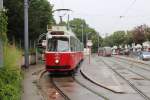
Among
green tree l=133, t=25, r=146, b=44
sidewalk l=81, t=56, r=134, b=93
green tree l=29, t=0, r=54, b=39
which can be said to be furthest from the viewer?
green tree l=133, t=25, r=146, b=44

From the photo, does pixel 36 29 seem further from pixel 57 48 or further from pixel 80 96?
pixel 80 96

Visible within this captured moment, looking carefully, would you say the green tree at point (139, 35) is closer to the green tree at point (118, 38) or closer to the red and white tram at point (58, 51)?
the green tree at point (118, 38)

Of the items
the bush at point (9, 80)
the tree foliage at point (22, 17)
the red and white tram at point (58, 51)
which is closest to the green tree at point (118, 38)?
the tree foliage at point (22, 17)

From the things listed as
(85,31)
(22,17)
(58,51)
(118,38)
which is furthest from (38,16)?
(85,31)

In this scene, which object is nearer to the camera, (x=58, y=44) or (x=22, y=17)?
(x=58, y=44)

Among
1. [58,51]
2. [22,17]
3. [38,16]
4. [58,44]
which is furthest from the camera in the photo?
[38,16]

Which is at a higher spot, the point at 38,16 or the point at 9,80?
the point at 38,16

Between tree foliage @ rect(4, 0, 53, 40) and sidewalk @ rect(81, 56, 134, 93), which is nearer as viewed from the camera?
sidewalk @ rect(81, 56, 134, 93)

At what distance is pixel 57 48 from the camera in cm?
2839

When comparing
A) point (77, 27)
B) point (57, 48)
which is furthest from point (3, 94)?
point (77, 27)

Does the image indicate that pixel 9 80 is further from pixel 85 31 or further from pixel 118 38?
pixel 85 31

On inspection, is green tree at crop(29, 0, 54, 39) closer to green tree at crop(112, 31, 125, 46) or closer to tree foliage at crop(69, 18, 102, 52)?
tree foliage at crop(69, 18, 102, 52)

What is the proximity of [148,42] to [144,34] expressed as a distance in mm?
5606

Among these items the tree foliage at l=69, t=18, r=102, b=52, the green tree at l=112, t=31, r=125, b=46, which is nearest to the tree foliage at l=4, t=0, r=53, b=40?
the tree foliage at l=69, t=18, r=102, b=52
